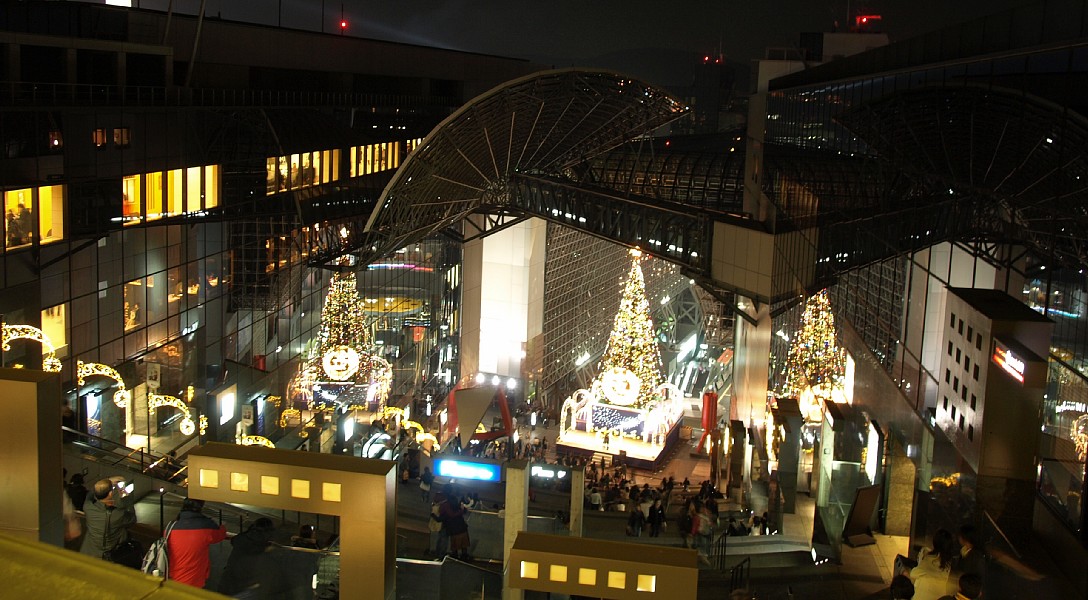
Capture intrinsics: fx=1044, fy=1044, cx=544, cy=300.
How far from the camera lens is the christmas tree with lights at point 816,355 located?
3266 centimetres

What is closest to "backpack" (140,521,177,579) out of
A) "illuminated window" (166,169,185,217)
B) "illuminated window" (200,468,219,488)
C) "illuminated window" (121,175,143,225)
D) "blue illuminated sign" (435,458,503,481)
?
"illuminated window" (200,468,219,488)

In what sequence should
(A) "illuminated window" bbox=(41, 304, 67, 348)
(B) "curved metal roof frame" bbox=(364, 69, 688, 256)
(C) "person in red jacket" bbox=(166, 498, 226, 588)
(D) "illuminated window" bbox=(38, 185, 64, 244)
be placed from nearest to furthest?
1. (C) "person in red jacket" bbox=(166, 498, 226, 588)
2. (D) "illuminated window" bbox=(38, 185, 64, 244)
3. (A) "illuminated window" bbox=(41, 304, 67, 348)
4. (B) "curved metal roof frame" bbox=(364, 69, 688, 256)

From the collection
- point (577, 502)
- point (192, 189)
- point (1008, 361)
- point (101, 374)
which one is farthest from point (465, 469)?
point (1008, 361)

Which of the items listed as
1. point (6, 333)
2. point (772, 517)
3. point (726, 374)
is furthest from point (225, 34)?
point (726, 374)

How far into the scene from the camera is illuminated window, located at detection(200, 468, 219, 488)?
303 inches

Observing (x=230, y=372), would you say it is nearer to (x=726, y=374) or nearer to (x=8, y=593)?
(x=8, y=593)

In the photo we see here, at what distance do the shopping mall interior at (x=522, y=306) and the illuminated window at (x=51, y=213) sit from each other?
0.09 m

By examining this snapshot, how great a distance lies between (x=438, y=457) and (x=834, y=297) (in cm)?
1368

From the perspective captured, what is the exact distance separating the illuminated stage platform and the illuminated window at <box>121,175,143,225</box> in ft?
63.8

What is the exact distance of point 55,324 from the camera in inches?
934

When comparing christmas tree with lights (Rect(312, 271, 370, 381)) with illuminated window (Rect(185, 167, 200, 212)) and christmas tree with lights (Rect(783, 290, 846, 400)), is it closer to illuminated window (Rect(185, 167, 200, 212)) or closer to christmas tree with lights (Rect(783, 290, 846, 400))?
illuminated window (Rect(185, 167, 200, 212))

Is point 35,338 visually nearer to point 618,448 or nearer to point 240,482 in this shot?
point 240,482

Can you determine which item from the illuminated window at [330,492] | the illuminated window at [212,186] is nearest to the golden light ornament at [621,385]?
the illuminated window at [212,186]

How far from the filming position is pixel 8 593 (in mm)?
2523
